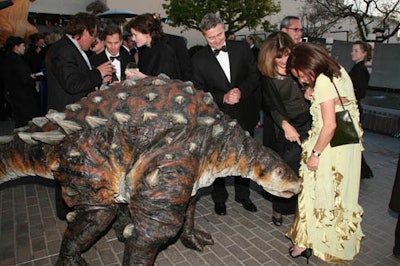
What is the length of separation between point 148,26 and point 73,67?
0.90 m

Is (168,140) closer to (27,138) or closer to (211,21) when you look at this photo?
(27,138)

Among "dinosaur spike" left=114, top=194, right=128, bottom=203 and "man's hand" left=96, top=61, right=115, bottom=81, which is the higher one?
"man's hand" left=96, top=61, right=115, bottom=81

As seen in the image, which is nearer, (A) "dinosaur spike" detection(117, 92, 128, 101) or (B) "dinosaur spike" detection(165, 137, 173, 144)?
(B) "dinosaur spike" detection(165, 137, 173, 144)

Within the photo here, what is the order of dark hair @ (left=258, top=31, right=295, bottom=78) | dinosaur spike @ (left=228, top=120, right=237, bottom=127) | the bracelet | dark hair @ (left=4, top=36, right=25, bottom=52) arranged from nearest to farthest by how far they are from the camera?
dinosaur spike @ (left=228, top=120, right=237, bottom=127), the bracelet, dark hair @ (left=258, top=31, right=295, bottom=78), dark hair @ (left=4, top=36, right=25, bottom=52)

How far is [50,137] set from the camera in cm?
226

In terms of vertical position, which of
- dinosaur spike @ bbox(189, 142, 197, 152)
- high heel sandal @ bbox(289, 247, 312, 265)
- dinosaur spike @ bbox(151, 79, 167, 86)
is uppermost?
dinosaur spike @ bbox(151, 79, 167, 86)

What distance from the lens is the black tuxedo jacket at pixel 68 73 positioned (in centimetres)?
338

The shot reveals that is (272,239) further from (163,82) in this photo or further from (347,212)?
(163,82)

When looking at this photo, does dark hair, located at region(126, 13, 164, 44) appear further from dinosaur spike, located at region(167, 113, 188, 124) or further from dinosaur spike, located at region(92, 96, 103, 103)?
dinosaur spike, located at region(167, 113, 188, 124)

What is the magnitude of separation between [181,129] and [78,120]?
728mm

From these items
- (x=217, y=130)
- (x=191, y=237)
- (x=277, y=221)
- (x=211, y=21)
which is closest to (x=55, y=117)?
(x=217, y=130)

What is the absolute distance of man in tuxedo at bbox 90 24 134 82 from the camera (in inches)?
157

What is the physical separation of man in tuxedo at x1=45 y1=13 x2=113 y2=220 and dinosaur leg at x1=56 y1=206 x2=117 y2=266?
1.48 m

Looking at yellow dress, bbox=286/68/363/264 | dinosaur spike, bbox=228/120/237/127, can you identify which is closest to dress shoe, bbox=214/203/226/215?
yellow dress, bbox=286/68/363/264
